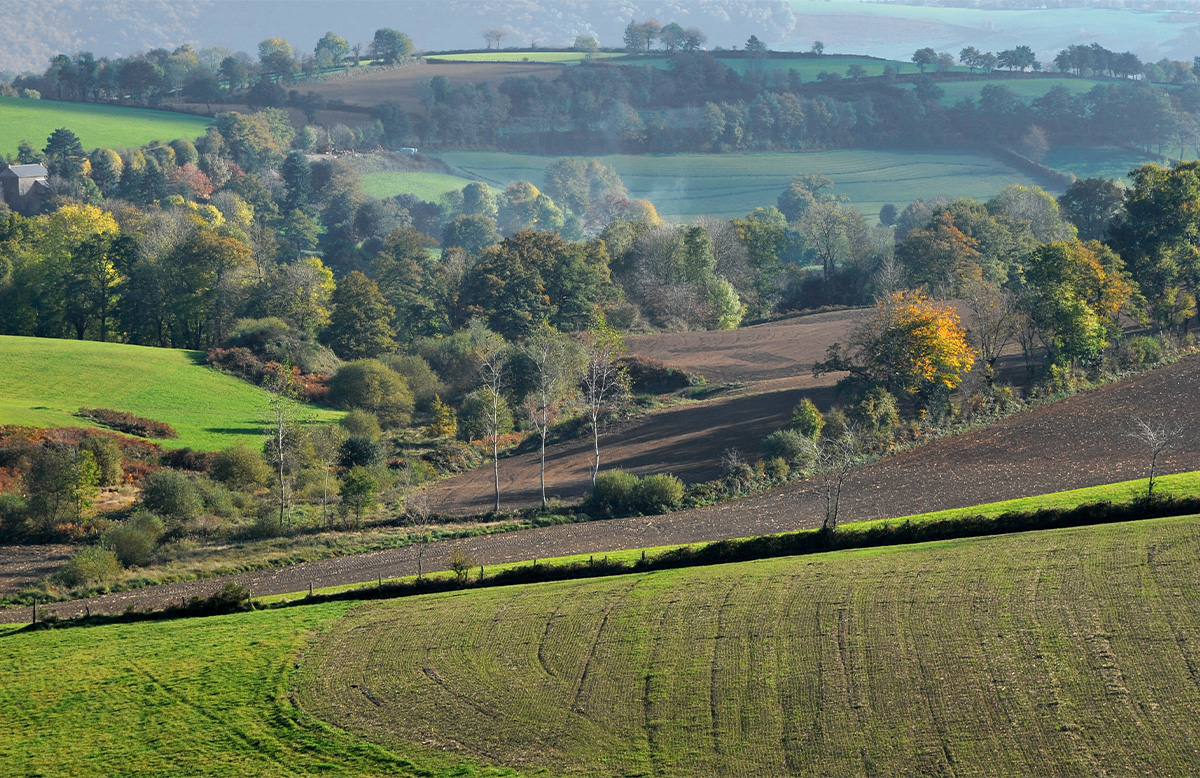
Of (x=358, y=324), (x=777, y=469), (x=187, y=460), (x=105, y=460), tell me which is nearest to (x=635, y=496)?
(x=777, y=469)

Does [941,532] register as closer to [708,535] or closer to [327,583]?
[708,535]

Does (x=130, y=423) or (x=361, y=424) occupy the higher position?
(x=130, y=423)

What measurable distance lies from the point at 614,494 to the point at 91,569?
25080 mm

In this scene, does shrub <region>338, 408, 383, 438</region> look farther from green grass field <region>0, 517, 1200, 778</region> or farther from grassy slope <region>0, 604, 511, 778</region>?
green grass field <region>0, 517, 1200, 778</region>

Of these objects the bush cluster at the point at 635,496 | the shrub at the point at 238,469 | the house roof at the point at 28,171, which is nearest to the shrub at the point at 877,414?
the bush cluster at the point at 635,496

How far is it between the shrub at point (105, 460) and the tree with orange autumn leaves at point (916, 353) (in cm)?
4292

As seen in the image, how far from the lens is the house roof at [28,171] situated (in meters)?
170

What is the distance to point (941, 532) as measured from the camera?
43.5 meters

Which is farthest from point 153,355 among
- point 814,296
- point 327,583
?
point 814,296

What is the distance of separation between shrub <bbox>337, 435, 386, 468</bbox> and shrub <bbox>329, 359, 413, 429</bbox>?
14484mm

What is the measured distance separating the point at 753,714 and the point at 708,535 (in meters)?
22.7

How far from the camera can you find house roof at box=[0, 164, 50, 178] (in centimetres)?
17038

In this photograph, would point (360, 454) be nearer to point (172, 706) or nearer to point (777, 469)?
point (777, 469)

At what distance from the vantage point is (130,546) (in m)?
54.3
